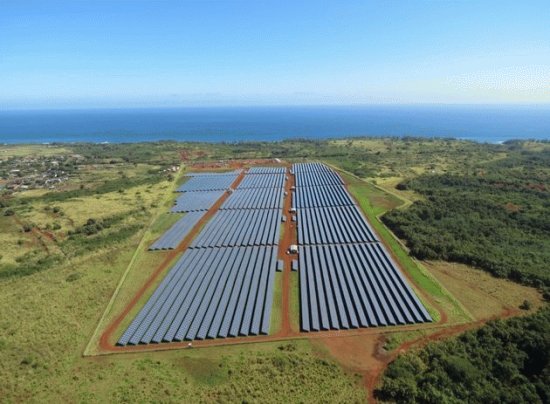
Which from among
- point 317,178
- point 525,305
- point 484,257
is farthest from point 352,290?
point 317,178

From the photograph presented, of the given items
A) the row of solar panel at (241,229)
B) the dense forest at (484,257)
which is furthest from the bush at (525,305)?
the row of solar panel at (241,229)

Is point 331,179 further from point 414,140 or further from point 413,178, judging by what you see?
point 414,140

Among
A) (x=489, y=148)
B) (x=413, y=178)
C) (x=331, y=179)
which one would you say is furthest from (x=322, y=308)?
(x=489, y=148)

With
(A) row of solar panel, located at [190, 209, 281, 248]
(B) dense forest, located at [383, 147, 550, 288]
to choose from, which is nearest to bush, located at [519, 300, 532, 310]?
(B) dense forest, located at [383, 147, 550, 288]

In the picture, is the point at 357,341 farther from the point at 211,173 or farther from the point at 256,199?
the point at 211,173

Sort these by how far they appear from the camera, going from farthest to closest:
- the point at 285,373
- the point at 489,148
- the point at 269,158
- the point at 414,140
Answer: the point at 414,140
the point at 489,148
the point at 269,158
the point at 285,373

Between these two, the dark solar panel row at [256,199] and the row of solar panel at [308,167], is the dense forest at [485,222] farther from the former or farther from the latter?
the row of solar panel at [308,167]
